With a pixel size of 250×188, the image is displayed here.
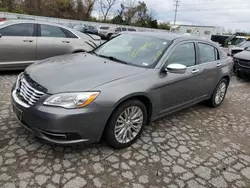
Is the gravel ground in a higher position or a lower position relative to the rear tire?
lower

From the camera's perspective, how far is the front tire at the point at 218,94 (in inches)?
179

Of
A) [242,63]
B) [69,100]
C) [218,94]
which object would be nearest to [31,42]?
[69,100]

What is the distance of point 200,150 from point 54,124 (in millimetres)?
2042

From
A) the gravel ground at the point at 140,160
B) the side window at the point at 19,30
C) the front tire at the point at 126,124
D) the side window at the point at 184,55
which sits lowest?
the gravel ground at the point at 140,160

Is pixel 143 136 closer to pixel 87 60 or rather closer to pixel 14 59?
pixel 87 60

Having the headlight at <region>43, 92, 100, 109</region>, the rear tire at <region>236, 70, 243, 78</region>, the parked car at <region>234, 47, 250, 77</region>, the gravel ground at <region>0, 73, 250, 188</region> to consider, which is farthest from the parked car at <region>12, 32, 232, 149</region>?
the rear tire at <region>236, 70, 243, 78</region>

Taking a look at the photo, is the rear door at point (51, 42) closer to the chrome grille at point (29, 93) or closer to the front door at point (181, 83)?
the chrome grille at point (29, 93)

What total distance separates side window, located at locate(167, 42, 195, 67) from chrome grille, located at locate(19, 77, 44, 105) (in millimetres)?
1870

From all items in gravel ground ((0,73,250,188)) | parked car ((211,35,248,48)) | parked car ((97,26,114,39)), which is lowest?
gravel ground ((0,73,250,188))

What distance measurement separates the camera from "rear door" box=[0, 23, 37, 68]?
17.2ft

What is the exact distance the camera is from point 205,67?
12.9 feet

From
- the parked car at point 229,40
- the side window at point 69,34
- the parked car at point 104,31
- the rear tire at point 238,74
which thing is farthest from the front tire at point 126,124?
the parked car at point 104,31

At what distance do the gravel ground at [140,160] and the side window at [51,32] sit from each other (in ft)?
9.34

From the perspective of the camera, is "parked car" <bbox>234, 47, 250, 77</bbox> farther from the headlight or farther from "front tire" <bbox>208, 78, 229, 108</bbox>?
the headlight
